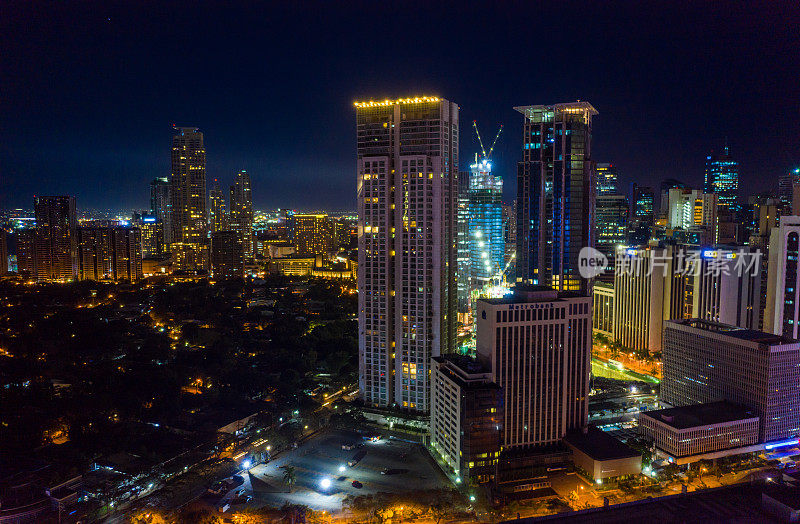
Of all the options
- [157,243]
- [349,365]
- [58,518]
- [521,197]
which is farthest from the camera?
[157,243]

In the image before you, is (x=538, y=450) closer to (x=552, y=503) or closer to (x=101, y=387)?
(x=552, y=503)

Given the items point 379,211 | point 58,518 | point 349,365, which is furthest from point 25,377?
point 379,211

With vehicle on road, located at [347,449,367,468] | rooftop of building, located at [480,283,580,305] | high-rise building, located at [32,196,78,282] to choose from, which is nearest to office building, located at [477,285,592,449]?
rooftop of building, located at [480,283,580,305]

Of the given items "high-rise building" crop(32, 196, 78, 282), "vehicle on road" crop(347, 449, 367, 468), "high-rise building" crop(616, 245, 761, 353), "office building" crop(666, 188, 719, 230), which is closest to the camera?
"vehicle on road" crop(347, 449, 367, 468)

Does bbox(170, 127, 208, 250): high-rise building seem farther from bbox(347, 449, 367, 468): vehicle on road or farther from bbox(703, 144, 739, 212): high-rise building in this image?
bbox(703, 144, 739, 212): high-rise building

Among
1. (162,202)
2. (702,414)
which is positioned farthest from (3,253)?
(702,414)

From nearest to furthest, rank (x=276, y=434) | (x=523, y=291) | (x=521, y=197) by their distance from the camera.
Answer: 1. (x=523, y=291)
2. (x=276, y=434)
3. (x=521, y=197)
